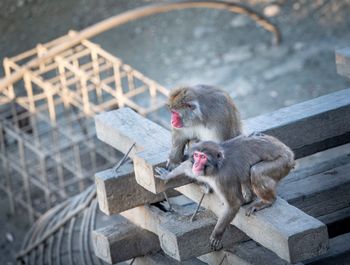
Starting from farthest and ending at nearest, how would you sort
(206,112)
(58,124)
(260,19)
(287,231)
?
(260,19), (58,124), (206,112), (287,231)

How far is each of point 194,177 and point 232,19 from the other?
9416 mm

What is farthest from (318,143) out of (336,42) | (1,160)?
(336,42)

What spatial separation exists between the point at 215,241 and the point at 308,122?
942mm

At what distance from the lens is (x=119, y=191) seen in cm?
561

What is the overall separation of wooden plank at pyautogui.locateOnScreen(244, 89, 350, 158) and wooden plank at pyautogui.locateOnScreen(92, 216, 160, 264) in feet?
3.22

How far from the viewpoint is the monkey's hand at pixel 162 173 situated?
5.11 meters

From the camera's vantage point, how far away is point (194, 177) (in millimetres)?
5191

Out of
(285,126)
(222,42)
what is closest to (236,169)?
(285,126)

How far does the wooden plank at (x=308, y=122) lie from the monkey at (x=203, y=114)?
0.40 feet

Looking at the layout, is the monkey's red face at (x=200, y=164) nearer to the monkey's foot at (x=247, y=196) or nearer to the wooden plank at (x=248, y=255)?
the monkey's foot at (x=247, y=196)

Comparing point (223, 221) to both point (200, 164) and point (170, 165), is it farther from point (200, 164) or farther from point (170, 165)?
point (170, 165)

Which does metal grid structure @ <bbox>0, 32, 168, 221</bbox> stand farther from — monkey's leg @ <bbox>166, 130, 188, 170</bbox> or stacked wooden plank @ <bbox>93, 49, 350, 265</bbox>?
monkey's leg @ <bbox>166, 130, 188, 170</bbox>

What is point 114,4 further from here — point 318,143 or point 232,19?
point 318,143

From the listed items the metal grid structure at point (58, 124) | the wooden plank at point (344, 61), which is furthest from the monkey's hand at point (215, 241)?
the metal grid structure at point (58, 124)
